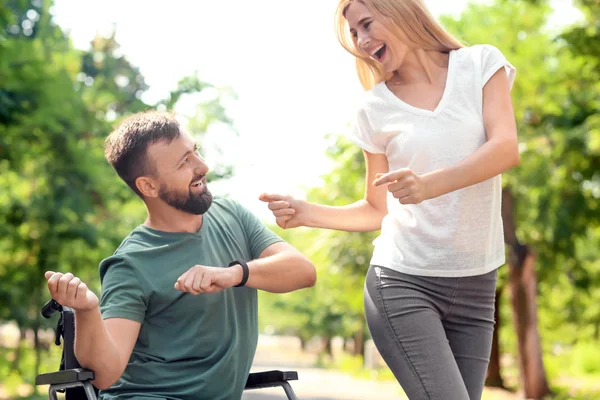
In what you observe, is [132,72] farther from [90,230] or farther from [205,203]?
[205,203]

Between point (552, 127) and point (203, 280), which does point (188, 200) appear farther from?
point (552, 127)

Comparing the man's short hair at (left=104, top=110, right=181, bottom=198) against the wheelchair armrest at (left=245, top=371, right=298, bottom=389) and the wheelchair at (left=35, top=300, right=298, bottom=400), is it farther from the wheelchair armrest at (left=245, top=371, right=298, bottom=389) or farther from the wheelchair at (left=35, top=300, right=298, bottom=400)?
the wheelchair armrest at (left=245, top=371, right=298, bottom=389)

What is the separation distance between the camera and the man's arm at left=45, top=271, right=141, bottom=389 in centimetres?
255

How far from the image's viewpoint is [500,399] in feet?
55.5

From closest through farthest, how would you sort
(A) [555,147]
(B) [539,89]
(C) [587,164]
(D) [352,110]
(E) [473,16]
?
(D) [352,110] → (C) [587,164] → (A) [555,147] → (B) [539,89] → (E) [473,16]

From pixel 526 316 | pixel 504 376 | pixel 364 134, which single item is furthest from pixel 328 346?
pixel 364 134

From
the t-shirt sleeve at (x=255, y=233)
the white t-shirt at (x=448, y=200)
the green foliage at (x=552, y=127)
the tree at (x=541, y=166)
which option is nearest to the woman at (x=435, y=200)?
the white t-shirt at (x=448, y=200)

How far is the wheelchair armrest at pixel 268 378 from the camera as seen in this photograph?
3271 millimetres

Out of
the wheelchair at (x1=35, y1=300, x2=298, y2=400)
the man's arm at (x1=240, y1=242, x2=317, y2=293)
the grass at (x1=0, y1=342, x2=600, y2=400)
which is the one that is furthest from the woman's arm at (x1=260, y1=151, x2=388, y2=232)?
the grass at (x1=0, y1=342, x2=600, y2=400)

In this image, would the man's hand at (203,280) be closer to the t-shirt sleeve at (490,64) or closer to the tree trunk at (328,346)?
the t-shirt sleeve at (490,64)

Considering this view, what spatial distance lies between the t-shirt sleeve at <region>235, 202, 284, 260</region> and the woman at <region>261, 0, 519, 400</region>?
22.6 inches

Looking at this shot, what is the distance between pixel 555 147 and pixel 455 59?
479 inches

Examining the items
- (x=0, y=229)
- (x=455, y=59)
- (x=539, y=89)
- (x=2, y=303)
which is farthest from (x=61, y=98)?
(x=455, y=59)

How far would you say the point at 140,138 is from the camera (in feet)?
10.5
